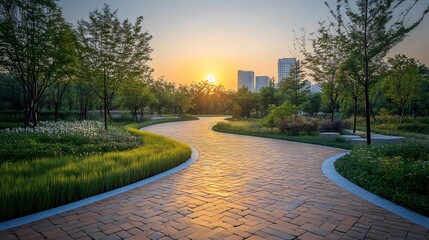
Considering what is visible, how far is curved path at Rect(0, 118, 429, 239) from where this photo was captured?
333 centimetres

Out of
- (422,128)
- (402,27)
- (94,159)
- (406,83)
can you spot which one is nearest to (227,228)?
(94,159)

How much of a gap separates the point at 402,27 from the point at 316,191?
7713 mm

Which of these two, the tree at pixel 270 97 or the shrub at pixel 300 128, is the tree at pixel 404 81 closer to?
the tree at pixel 270 97

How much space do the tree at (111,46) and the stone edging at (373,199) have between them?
13.3 metres

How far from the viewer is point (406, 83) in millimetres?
24500

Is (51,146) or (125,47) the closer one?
(51,146)

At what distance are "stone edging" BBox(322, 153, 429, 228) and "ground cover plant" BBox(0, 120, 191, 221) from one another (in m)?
4.48

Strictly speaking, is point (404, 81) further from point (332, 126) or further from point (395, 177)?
point (395, 177)

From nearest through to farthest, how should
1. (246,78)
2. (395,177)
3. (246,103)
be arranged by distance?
(395,177), (246,103), (246,78)

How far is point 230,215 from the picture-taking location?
12.9 ft

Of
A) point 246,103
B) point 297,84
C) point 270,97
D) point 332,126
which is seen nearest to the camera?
point 332,126

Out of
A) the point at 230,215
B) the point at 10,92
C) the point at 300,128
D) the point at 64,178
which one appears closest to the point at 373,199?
the point at 230,215

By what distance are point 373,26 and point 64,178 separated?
11085mm

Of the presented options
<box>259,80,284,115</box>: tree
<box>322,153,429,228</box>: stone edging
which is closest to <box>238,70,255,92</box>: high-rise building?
<box>259,80,284,115</box>: tree
